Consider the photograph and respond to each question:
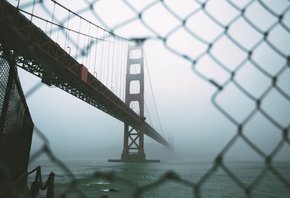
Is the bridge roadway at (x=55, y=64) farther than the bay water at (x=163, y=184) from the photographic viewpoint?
Yes

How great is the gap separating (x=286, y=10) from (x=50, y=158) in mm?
1621

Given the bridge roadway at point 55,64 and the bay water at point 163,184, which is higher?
the bridge roadway at point 55,64

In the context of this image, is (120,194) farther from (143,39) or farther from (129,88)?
(129,88)

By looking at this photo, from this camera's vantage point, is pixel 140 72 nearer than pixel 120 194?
No

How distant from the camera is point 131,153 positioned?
37.2m

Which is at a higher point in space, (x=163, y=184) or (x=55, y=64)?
(x=55, y=64)

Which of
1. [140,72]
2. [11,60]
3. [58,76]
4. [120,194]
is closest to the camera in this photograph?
[11,60]

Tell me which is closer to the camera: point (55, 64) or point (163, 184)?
point (163, 184)

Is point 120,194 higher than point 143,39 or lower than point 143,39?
lower

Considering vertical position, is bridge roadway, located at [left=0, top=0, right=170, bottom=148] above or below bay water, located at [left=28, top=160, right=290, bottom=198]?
above

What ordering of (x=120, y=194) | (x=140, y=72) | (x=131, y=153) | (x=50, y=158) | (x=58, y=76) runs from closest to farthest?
(x=50, y=158) < (x=120, y=194) < (x=58, y=76) < (x=131, y=153) < (x=140, y=72)

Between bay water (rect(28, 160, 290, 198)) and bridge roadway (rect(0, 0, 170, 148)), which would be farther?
bridge roadway (rect(0, 0, 170, 148))

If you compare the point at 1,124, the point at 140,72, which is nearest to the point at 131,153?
the point at 140,72

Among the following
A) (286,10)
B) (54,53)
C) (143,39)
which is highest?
(54,53)
